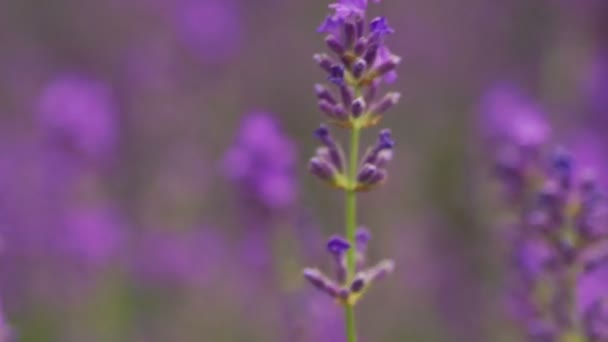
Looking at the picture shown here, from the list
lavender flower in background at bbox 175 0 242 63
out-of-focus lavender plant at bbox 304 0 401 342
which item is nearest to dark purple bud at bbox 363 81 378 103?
out-of-focus lavender plant at bbox 304 0 401 342

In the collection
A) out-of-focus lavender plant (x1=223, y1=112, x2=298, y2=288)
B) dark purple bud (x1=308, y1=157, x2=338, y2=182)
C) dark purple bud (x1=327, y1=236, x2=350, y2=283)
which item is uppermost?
out-of-focus lavender plant (x1=223, y1=112, x2=298, y2=288)

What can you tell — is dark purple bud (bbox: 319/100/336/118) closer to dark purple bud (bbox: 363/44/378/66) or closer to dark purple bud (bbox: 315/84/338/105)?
dark purple bud (bbox: 315/84/338/105)

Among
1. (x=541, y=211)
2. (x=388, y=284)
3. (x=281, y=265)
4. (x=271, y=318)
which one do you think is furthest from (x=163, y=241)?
(x=541, y=211)

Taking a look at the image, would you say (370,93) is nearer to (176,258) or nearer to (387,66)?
(387,66)

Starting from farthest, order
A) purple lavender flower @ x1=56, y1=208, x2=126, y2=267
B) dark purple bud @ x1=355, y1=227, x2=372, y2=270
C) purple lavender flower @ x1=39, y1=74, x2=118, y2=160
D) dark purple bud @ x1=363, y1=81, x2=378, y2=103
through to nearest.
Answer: purple lavender flower @ x1=56, y1=208, x2=126, y2=267, purple lavender flower @ x1=39, y1=74, x2=118, y2=160, dark purple bud @ x1=355, y1=227, x2=372, y2=270, dark purple bud @ x1=363, y1=81, x2=378, y2=103

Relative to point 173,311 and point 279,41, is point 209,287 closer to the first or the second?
point 173,311

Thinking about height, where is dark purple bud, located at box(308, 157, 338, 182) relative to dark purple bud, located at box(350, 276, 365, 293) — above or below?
above
